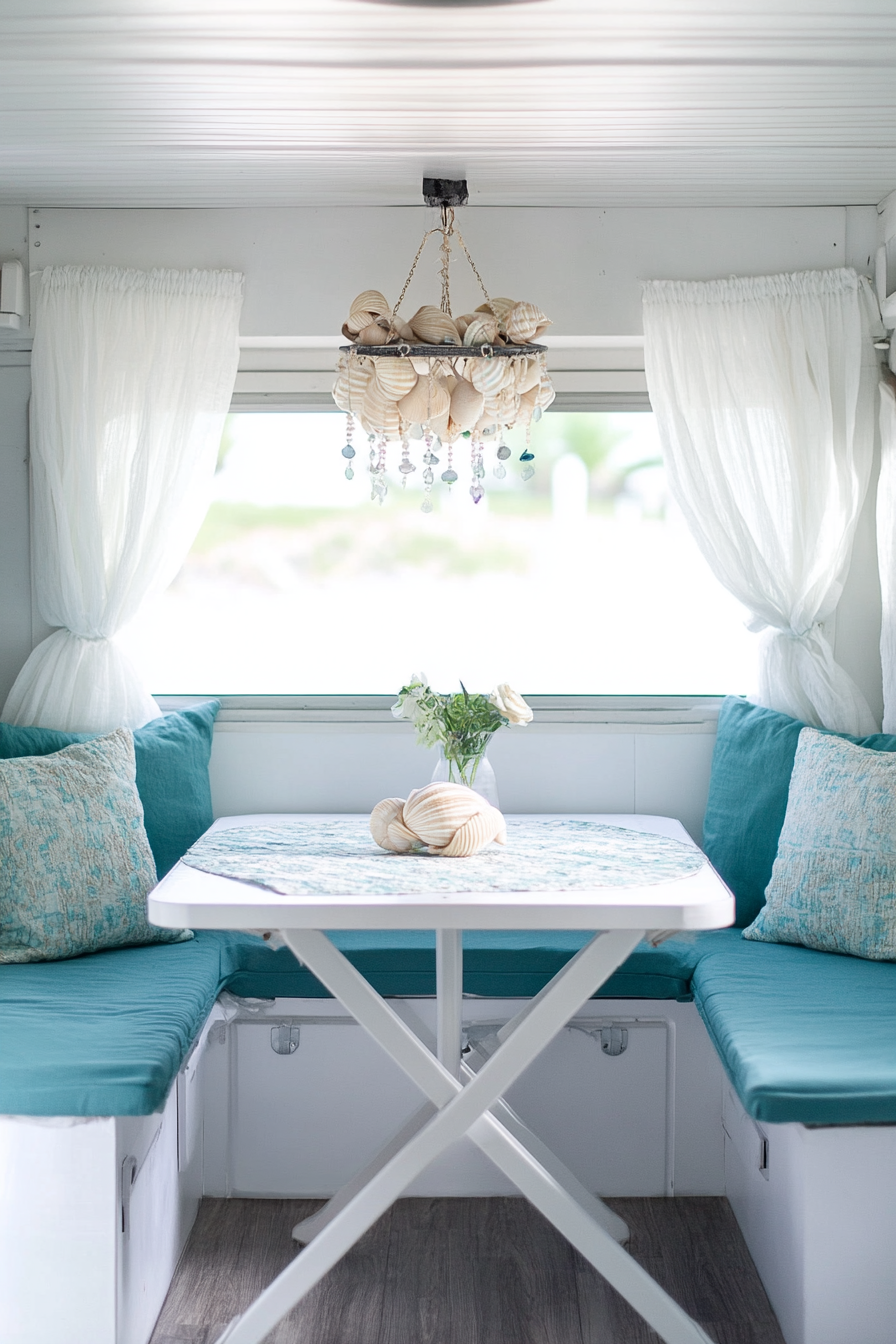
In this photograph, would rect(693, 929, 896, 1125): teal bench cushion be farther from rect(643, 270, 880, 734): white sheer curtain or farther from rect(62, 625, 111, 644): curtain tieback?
rect(62, 625, 111, 644): curtain tieback

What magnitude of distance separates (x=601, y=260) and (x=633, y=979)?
191 centimetres

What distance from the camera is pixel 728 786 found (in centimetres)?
307

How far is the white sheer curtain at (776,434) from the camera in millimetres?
3119

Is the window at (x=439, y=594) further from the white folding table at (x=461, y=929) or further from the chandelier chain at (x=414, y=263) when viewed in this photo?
the white folding table at (x=461, y=929)

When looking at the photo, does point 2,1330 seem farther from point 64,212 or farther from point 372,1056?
point 64,212

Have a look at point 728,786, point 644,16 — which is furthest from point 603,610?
point 644,16

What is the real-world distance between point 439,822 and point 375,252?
1731 millimetres

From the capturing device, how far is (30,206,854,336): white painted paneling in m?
3.17

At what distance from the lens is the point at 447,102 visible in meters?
2.49

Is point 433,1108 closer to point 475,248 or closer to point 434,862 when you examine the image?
point 434,862

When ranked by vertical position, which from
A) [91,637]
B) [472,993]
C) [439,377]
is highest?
[439,377]

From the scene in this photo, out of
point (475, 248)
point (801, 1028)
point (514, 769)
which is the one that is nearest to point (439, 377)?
point (475, 248)

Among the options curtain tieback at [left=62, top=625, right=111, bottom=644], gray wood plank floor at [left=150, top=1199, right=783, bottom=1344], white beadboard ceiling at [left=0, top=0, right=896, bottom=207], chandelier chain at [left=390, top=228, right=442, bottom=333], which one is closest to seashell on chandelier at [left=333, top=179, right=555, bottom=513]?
white beadboard ceiling at [left=0, top=0, right=896, bottom=207]

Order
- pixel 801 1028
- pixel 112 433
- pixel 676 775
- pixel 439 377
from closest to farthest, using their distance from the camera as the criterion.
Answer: pixel 801 1028, pixel 439 377, pixel 112 433, pixel 676 775
